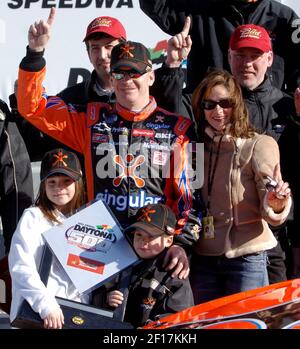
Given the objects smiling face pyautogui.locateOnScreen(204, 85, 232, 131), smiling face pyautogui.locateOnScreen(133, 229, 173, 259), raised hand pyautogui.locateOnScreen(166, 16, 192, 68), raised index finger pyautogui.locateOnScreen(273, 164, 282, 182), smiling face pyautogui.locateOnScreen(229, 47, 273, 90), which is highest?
raised hand pyautogui.locateOnScreen(166, 16, 192, 68)

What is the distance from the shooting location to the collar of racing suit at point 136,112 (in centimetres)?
432

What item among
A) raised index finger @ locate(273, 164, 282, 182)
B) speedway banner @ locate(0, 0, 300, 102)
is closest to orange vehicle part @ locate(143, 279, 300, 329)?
raised index finger @ locate(273, 164, 282, 182)

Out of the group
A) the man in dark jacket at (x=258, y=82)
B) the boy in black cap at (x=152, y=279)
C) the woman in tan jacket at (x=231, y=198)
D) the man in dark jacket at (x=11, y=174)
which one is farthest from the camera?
the man in dark jacket at (x=11, y=174)

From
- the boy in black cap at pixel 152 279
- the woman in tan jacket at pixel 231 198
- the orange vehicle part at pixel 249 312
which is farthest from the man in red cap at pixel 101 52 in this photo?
the orange vehicle part at pixel 249 312

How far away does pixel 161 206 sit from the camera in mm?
4078

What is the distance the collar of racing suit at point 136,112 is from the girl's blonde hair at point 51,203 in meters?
0.42

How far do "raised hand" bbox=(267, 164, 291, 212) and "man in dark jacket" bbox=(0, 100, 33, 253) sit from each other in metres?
1.61

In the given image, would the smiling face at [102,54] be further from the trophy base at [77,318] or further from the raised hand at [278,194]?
the trophy base at [77,318]

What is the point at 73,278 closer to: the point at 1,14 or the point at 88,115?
the point at 88,115

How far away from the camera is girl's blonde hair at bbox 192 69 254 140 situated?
4.34 m

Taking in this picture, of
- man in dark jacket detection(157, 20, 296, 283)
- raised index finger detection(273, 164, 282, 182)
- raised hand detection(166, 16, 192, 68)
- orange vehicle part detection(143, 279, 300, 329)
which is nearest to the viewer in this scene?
orange vehicle part detection(143, 279, 300, 329)

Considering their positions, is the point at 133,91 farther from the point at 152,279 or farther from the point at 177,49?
the point at 152,279

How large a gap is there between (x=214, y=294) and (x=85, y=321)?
34.0 inches

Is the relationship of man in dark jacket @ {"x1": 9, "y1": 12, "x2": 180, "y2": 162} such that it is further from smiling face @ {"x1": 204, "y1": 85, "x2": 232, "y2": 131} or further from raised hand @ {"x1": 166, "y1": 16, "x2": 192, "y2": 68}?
smiling face @ {"x1": 204, "y1": 85, "x2": 232, "y2": 131}
